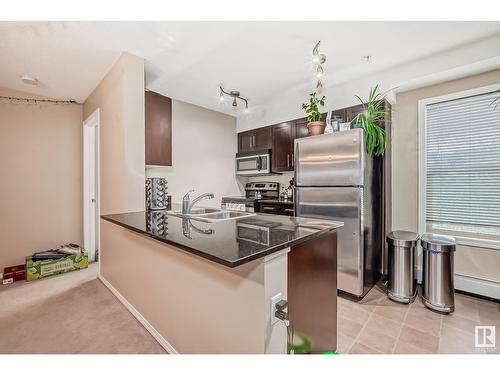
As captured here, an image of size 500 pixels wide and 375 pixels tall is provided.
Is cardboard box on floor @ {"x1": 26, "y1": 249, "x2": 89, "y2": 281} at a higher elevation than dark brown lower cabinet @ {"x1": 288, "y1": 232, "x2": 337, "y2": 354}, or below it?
below

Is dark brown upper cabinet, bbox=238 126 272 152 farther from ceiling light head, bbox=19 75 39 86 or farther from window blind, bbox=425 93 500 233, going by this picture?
ceiling light head, bbox=19 75 39 86

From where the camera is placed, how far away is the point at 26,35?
193cm

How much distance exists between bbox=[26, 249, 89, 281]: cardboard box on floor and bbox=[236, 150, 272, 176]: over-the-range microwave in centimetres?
272

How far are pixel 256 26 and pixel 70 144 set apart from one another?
128 inches

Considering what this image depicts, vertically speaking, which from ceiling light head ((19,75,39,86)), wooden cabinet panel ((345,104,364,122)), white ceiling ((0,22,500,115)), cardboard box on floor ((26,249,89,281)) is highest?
white ceiling ((0,22,500,115))

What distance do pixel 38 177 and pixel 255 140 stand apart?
328 centimetres

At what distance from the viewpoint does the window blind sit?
230cm

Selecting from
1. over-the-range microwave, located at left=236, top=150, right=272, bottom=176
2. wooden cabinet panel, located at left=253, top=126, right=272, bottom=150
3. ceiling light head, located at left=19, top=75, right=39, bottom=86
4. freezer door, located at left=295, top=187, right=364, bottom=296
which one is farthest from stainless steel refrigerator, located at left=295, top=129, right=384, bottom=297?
ceiling light head, located at left=19, top=75, right=39, bottom=86

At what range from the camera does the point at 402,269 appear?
225cm

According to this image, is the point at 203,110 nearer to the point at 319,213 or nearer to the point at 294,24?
the point at 294,24

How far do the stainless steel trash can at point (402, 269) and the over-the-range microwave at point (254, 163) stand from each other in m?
2.05

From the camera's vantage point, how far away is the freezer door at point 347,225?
2.26 metres

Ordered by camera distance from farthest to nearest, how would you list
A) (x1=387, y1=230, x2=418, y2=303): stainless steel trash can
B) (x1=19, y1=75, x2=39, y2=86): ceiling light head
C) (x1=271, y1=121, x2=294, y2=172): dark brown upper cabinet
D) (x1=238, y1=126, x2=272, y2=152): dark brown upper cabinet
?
(x1=238, y1=126, x2=272, y2=152): dark brown upper cabinet, (x1=271, y1=121, x2=294, y2=172): dark brown upper cabinet, (x1=19, y1=75, x2=39, y2=86): ceiling light head, (x1=387, y1=230, x2=418, y2=303): stainless steel trash can
